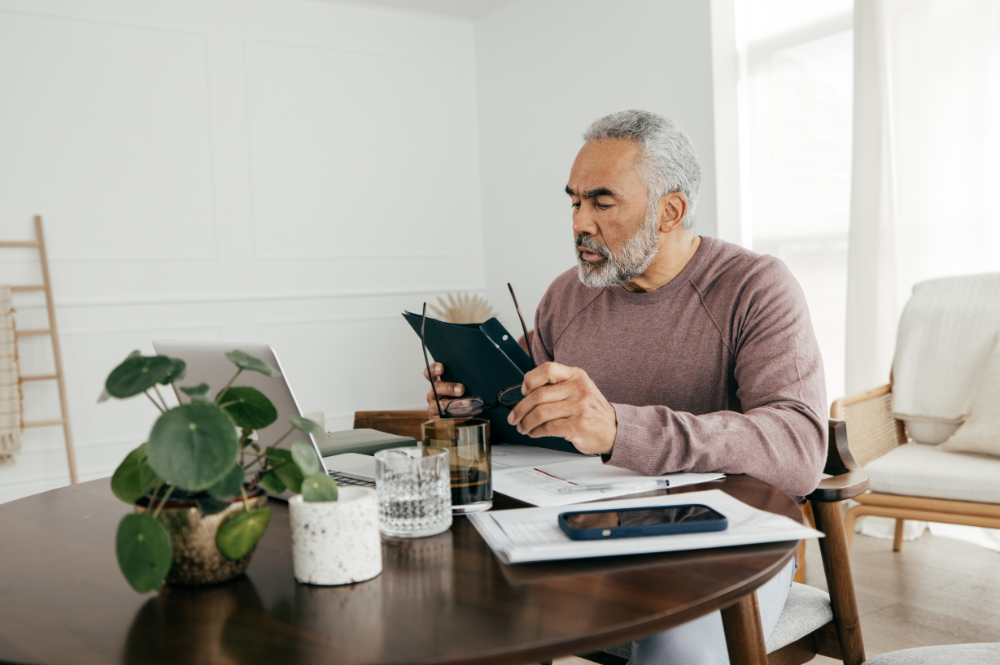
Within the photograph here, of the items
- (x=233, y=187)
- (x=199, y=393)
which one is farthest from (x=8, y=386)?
(x=199, y=393)

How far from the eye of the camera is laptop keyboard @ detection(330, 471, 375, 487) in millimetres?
1102

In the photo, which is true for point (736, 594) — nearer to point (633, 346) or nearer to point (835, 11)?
point (633, 346)

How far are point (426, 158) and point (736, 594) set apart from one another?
4413 millimetres

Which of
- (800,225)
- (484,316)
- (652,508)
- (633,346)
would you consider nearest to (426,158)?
(484,316)

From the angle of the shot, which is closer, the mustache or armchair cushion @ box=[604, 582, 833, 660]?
armchair cushion @ box=[604, 582, 833, 660]

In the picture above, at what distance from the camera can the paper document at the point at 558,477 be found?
98cm

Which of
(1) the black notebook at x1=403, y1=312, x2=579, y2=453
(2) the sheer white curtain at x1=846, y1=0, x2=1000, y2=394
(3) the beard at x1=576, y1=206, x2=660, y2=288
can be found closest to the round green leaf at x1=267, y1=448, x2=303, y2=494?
(1) the black notebook at x1=403, y1=312, x2=579, y2=453

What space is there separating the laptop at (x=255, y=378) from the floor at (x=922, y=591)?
3.91 ft

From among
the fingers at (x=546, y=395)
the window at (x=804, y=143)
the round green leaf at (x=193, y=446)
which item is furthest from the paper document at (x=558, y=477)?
the window at (x=804, y=143)

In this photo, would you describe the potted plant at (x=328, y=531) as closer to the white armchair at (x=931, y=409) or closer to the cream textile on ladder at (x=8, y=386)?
the white armchair at (x=931, y=409)

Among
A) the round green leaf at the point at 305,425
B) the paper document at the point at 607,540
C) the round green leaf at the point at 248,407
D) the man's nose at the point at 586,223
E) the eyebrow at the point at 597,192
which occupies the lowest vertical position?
the paper document at the point at 607,540

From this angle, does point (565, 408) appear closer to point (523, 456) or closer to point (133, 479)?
point (523, 456)

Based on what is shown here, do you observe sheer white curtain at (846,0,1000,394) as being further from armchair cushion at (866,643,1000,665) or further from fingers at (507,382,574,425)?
fingers at (507,382,574,425)

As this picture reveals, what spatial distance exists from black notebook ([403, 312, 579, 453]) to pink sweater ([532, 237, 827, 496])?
0.62 feet
